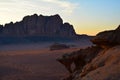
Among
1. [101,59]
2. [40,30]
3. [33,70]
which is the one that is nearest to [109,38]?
[101,59]

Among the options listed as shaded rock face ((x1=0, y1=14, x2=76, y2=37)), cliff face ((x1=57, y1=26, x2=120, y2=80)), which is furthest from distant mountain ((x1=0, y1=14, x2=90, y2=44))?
cliff face ((x1=57, y1=26, x2=120, y2=80))

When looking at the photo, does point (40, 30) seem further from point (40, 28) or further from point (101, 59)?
point (101, 59)

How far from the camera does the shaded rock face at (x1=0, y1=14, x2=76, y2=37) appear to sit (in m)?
126

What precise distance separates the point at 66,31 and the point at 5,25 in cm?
2427

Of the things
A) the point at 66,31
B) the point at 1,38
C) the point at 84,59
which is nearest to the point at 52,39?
the point at 66,31

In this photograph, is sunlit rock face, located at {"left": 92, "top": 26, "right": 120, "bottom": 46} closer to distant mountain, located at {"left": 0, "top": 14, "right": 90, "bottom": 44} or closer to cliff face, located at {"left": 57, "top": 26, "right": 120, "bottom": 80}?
cliff face, located at {"left": 57, "top": 26, "right": 120, "bottom": 80}

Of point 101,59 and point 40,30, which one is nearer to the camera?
point 101,59

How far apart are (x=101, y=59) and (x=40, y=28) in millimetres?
115456

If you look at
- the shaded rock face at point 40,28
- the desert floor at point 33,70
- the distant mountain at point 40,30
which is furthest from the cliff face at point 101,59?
the shaded rock face at point 40,28

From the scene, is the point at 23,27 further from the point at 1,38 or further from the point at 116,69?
the point at 116,69

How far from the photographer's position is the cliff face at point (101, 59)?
9.98 m

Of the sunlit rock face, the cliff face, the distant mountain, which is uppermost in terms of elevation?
the distant mountain

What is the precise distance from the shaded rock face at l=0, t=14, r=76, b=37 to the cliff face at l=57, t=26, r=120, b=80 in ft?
352

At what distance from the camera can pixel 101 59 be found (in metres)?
12.3
